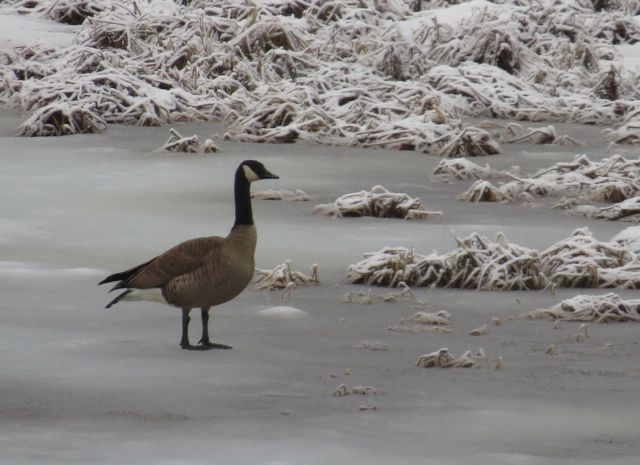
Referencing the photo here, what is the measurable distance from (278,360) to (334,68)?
1145 centimetres

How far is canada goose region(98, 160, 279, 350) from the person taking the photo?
8.39 metres

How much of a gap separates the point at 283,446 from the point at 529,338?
2694mm

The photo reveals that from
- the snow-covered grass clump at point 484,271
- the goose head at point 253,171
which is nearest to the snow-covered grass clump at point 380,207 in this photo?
the snow-covered grass clump at point 484,271

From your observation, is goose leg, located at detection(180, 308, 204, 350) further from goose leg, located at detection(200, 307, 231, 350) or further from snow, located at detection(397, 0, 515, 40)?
snow, located at detection(397, 0, 515, 40)

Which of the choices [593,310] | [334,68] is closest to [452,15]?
[334,68]

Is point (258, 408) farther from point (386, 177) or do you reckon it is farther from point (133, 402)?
point (386, 177)

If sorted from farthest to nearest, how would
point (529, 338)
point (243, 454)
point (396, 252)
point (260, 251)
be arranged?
1. point (260, 251)
2. point (396, 252)
3. point (529, 338)
4. point (243, 454)

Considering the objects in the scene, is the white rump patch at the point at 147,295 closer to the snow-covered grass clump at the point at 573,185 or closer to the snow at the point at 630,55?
the snow-covered grass clump at the point at 573,185

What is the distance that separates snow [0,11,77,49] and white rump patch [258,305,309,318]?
1195cm

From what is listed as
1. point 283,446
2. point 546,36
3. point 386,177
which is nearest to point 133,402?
point 283,446

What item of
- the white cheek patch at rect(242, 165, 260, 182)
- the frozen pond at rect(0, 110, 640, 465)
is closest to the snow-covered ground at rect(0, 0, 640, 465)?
the frozen pond at rect(0, 110, 640, 465)

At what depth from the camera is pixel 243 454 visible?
21.4 feet

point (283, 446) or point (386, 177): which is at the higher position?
point (283, 446)

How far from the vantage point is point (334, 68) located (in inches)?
767
